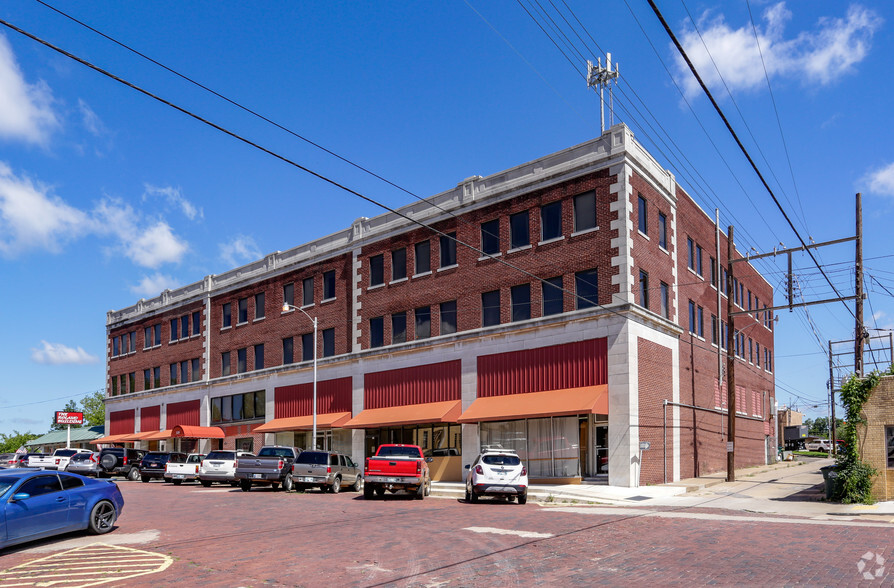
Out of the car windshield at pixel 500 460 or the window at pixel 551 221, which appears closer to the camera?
the car windshield at pixel 500 460

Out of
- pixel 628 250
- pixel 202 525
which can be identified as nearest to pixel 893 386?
pixel 628 250

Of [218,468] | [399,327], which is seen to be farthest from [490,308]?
[218,468]

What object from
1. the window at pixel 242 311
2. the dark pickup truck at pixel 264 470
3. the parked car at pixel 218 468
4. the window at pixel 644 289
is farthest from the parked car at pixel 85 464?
the window at pixel 644 289

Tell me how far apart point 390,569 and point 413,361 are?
88.6 feet

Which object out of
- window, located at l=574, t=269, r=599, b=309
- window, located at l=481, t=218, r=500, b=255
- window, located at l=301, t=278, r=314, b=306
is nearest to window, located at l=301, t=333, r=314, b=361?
window, located at l=301, t=278, r=314, b=306

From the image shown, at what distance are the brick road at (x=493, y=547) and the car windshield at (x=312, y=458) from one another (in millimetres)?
7967

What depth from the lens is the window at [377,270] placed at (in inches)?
1647

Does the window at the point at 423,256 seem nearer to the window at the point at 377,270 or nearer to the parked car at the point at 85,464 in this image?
the window at the point at 377,270

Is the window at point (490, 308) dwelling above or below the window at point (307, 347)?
above

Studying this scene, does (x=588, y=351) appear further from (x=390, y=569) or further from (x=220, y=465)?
(x=390, y=569)

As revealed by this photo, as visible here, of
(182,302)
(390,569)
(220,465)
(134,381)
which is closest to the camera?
(390,569)

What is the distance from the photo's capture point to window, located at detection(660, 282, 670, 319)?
3431cm

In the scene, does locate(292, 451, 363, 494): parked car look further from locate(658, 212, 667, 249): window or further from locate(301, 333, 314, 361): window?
locate(658, 212, 667, 249): window

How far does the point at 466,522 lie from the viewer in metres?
18.1
